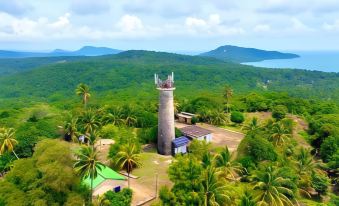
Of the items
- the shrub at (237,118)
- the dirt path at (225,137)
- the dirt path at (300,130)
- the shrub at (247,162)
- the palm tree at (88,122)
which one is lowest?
the dirt path at (300,130)

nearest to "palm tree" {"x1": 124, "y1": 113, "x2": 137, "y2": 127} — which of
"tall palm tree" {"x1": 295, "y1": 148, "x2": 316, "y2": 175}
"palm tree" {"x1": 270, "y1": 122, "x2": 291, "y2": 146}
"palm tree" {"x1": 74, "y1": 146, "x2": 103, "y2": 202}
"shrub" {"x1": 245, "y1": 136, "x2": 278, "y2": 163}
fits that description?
"shrub" {"x1": 245, "y1": 136, "x2": 278, "y2": 163}

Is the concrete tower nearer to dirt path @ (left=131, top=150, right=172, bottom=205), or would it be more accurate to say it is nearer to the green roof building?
dirt path @ (left=131, top=150, right=172, bottom=205)

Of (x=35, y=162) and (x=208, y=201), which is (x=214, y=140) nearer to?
(x=208, y=201)

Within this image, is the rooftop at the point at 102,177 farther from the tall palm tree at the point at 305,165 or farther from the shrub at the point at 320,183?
the shrub at the point at 320,183

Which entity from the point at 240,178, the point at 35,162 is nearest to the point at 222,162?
the point at 240,178

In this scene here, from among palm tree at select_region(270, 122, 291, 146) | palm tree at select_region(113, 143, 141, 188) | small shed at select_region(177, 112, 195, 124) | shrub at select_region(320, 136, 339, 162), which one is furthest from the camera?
small shed at select_region(177, 112, 195, 124)

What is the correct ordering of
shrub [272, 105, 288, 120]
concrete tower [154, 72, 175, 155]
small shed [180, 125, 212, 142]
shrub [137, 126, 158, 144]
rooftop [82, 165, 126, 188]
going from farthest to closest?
shrub [272, 105, 288, 120] → small shed [180, 125, 212, 142] → shrub [137, 126, 158, 144] → concrete tower [154, 72, 175, 155] → rooftop [82, 165, 126, 188]

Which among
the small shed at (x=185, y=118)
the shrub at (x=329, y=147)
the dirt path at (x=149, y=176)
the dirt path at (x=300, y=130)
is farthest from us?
the small shed at (x=185, y=118)

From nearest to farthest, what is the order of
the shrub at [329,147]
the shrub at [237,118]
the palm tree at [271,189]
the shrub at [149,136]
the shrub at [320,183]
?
the palm tree at [271,189], the shrub at [320,183], the shrub at [329,147], the shrub at [149,136], the shrub at [237,118]

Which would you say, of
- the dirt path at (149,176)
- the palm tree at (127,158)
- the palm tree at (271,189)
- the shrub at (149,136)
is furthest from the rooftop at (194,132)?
the palm tree at (271,189)
